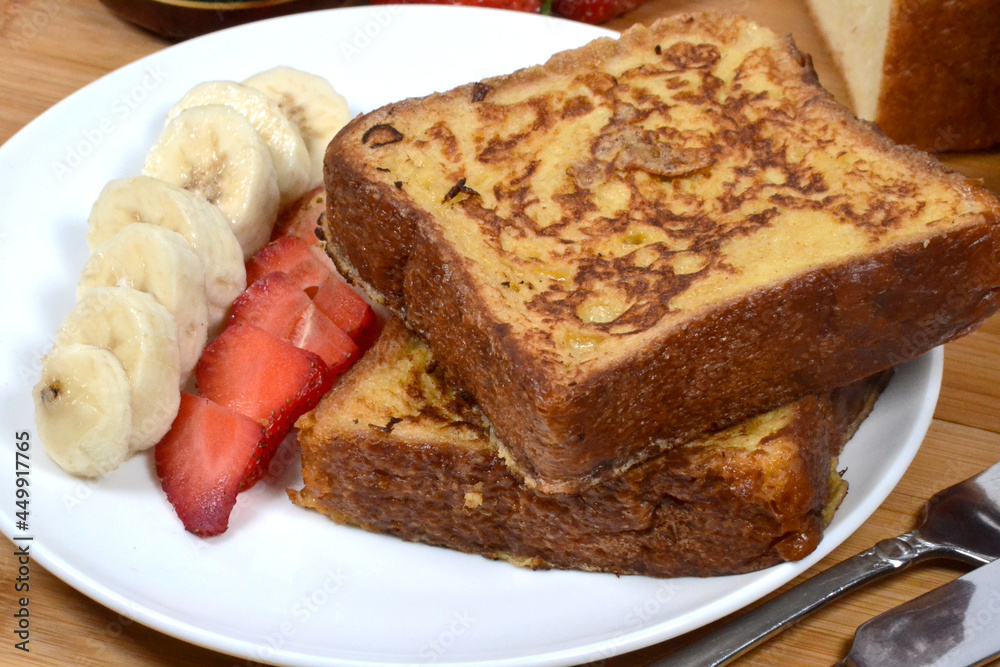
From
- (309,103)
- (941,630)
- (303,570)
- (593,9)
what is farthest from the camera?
(593,9)

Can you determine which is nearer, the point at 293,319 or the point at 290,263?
the point at 293,319

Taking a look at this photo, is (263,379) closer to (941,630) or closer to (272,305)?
(272,305)

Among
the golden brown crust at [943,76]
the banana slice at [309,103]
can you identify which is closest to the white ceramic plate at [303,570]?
the banana slice at [309,103]

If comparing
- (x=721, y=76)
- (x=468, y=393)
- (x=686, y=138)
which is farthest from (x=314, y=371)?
(x=721, y=76)


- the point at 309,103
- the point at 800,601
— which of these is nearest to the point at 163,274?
the point at 309,103

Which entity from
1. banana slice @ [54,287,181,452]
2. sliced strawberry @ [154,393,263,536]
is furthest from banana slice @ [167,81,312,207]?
sliced strawberry @ [154,393,263,536]

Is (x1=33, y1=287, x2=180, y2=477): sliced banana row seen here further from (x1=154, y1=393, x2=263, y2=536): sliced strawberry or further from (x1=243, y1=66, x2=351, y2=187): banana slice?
(x1=243, y1=66, x2=351, y2=187): banana slice
